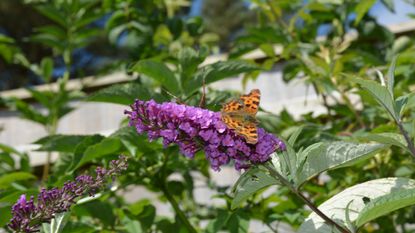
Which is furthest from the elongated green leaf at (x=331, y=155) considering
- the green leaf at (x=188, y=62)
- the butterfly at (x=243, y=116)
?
the green leaf at (x=188, y=62)

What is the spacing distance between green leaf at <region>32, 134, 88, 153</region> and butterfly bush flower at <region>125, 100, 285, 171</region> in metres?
0.59

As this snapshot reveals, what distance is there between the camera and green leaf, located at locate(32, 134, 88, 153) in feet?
4.51

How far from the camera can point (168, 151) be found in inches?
55.8

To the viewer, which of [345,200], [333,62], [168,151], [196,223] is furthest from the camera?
[196,223]

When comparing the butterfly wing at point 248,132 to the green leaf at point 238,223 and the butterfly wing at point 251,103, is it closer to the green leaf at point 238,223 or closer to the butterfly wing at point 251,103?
the butterfly wing at point 251,103

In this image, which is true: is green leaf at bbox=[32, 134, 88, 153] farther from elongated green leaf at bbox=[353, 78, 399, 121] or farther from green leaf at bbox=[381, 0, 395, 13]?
green leaf at bbox=[381, 0, 395, 13]

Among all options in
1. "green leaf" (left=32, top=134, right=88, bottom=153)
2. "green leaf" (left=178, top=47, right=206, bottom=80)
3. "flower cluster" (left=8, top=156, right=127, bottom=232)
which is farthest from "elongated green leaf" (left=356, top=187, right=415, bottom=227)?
"green leaf" (left=32, top=134, right=88, bottom=153)

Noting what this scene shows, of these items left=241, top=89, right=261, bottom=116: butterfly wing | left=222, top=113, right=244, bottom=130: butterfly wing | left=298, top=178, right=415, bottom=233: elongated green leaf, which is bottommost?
left=298, top=178, right=415, bottom=233: elongated green leaf

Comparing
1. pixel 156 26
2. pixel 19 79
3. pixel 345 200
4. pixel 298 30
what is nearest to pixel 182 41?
pixel 156 26

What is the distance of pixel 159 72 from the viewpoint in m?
1.32

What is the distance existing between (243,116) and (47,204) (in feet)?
0.90

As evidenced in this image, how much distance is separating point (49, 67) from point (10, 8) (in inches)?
616

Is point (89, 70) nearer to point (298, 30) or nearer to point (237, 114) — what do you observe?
point (298, 30)

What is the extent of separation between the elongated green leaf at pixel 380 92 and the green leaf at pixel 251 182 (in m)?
0.19
